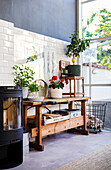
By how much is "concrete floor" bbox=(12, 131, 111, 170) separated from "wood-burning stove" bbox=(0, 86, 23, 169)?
17 centimetres

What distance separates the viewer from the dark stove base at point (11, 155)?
2.61m

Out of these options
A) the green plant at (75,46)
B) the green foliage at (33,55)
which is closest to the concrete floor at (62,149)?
the green foliage at (33,55)

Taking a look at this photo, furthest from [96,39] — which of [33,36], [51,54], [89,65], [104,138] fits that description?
[104,138]

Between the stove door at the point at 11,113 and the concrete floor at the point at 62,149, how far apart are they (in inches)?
19.9

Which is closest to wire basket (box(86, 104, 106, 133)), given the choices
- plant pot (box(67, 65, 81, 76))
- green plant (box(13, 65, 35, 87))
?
plant pot (box(67, 65, 81, 76))

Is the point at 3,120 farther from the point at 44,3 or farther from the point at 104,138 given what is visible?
the point at 44,3

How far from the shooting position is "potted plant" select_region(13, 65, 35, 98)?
11.2 feet

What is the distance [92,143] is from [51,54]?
1.95 metres

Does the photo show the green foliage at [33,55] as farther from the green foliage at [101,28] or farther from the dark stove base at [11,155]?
the green foliage at [101,28]

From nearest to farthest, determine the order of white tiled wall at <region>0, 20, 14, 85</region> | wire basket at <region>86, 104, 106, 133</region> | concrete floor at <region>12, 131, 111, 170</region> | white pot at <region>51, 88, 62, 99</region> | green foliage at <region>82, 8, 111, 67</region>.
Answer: concrete floor at <region>12, 131, 111, 170</region>
white tiled wall at <region>0, 20, 14, 85</region>
white pot at <region>51, 88, 62, 99</region>
wire basket at <region>86, 104, 106, 133</region>
green foliage at <region>82, 8, 111, 67</region>

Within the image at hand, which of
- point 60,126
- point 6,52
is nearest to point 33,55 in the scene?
point 6,52

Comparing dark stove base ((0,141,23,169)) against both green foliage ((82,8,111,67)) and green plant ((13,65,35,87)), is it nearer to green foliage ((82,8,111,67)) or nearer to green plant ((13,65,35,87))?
green plant ((13,65,35,87))

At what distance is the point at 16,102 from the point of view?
270 cm

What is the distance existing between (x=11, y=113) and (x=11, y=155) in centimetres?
61
